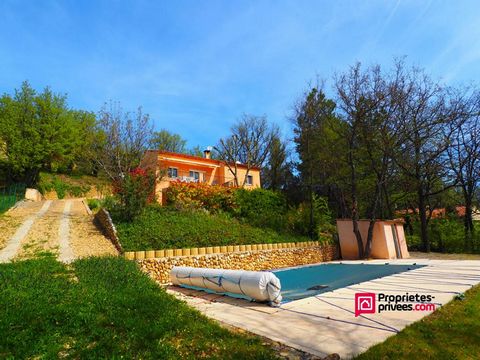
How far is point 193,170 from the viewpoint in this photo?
1105 inches

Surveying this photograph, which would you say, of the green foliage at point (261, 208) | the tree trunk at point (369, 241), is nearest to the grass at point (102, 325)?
the green foliage at point (261, 208)

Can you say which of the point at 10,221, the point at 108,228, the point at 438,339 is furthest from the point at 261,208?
the point at 438,339

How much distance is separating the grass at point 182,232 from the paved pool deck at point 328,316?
318cm

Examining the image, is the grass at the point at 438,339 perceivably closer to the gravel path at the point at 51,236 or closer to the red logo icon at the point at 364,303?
the red logo icon at the point at 364,303

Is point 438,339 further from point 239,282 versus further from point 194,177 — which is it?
point 194,177

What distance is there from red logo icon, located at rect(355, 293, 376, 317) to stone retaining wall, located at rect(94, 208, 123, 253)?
7368 mm

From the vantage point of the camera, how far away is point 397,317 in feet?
16.9

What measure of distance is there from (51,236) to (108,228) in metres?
2.15

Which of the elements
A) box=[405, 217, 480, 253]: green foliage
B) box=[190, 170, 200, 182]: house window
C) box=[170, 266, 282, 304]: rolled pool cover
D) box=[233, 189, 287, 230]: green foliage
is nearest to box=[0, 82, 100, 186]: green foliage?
box=[190, 170, 200, 182]: house window

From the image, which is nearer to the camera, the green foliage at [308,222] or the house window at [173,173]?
the green foliage at [308,222]

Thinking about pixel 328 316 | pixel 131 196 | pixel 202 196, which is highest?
pixel 202 196

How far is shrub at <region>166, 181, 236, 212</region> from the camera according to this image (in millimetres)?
18953

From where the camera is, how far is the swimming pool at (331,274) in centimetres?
1091

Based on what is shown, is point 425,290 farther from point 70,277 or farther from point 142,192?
point 142,192
